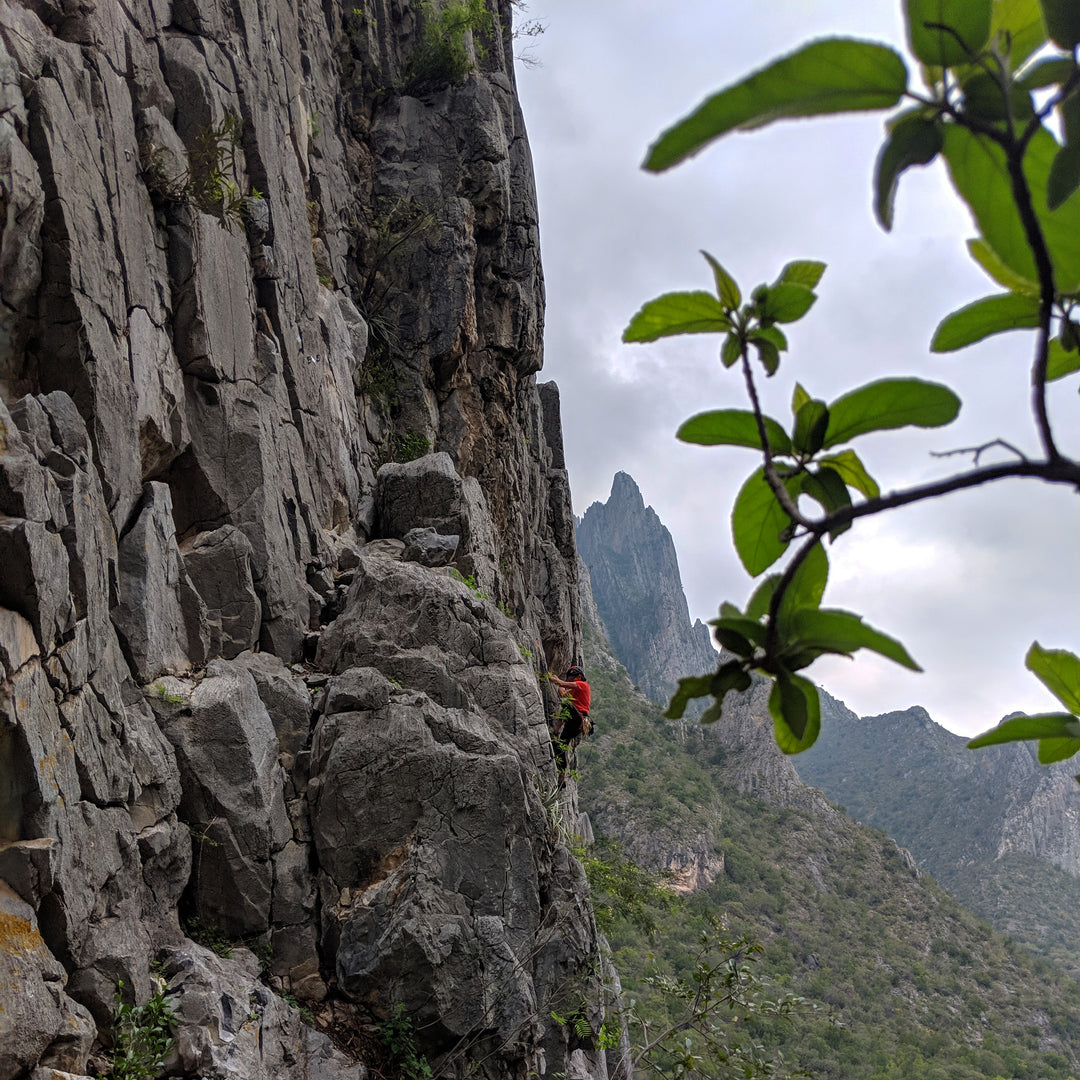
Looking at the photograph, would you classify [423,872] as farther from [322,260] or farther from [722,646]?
[322,260]

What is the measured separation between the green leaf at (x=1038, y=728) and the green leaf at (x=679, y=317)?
48cm

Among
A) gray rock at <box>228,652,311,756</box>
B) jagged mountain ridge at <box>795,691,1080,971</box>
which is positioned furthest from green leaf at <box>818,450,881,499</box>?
jagged mountain ridge at <box>795,691,1080,971</box>

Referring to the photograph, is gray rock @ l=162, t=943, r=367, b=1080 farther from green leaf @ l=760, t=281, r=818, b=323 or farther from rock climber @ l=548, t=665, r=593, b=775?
rock climber @ l=548, t=665, r=593, b=775

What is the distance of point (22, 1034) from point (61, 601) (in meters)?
1.86

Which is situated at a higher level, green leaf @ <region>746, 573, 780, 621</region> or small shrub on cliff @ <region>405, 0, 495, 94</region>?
small shrub on cliff @ <region>405, 0, 495, 94</region>

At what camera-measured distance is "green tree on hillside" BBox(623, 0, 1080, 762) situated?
0.53m

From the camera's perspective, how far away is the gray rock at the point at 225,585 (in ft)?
19.0

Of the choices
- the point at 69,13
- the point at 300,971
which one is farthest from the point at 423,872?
the point at 69,13

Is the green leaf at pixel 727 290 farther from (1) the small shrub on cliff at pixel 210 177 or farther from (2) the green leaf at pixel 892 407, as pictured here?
(1) the small shrub on cliff at pixel 210 177

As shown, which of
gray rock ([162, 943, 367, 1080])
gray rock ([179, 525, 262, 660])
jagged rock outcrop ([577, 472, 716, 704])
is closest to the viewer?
gray rock ([162, 943, 367, 1080])

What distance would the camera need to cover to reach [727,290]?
0.75 meters

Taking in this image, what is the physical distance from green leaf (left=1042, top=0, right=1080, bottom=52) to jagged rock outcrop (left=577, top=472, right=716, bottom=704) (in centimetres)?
8326

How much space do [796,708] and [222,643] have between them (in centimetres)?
578

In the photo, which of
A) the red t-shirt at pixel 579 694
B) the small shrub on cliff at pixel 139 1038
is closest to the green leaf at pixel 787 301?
the small shrub on cliff at pixel 139 1038
